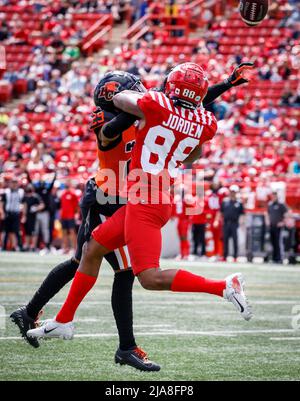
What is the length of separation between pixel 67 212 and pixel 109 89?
42.1 feet

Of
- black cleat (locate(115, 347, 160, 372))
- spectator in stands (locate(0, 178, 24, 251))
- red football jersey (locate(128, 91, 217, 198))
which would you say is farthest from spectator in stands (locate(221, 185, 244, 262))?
red football jersey (locate(128, 91, 217, 198))

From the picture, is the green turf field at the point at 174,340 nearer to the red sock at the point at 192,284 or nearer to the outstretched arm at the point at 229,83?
the red sock at the point at 192,284

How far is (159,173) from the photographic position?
5855 mm

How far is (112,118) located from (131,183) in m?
0.50

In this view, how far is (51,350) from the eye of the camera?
21.6ft

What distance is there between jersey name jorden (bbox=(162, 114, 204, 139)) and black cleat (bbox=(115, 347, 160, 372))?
131 cm

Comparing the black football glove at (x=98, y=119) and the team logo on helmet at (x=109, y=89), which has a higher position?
the team logo on helmet at (x=109, y=89)

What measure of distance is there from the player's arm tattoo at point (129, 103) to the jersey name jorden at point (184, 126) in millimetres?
161

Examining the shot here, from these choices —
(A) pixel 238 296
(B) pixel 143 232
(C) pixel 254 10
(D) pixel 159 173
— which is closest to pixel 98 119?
(D) pixel 159 173

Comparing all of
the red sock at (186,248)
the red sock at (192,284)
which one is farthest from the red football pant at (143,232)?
the red sock at (186,248)

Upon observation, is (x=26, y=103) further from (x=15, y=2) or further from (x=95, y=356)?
(x=95, y=356)

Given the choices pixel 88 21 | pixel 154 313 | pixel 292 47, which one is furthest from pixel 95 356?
pixel 88 21

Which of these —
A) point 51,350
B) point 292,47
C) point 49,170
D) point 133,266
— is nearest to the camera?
point 133,266

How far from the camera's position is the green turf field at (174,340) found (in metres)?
5.74
